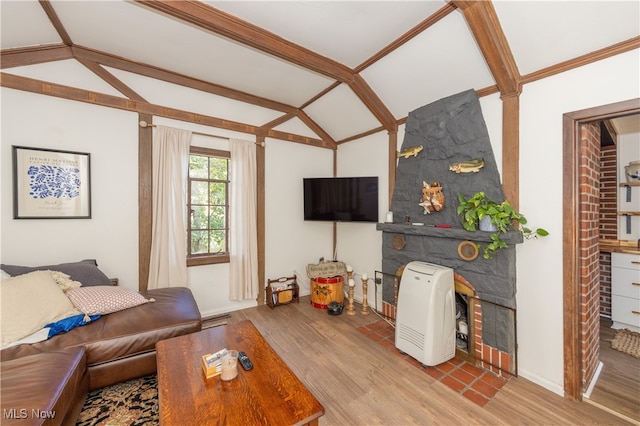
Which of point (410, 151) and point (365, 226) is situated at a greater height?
point (410, 151)

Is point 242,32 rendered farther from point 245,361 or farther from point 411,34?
point 245,361

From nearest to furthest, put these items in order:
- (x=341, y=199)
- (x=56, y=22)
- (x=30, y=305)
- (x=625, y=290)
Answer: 1. (x=30, y=305)
2. (x=56, y=22)
3. (x=625, y=290)
4. (x=341, y=199)

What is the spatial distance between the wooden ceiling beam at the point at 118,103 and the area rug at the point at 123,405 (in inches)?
103

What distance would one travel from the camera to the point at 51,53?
235 centimetres

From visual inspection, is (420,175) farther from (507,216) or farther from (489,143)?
(507,216)

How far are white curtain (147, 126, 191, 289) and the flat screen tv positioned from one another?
1.61 metres

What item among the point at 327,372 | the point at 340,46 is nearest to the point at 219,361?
the point at 327,372

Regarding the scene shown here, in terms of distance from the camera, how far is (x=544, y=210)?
6.46 feet

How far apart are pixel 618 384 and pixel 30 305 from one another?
4.31 metres

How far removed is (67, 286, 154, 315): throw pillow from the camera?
1.92 meters

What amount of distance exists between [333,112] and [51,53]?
294 centimetres

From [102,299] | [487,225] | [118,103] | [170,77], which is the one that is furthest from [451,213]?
[118,103]

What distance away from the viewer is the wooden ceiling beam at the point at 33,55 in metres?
2.19

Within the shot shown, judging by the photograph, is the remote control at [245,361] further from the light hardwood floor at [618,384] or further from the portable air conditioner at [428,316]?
the light hardwood floor at [618,384]
